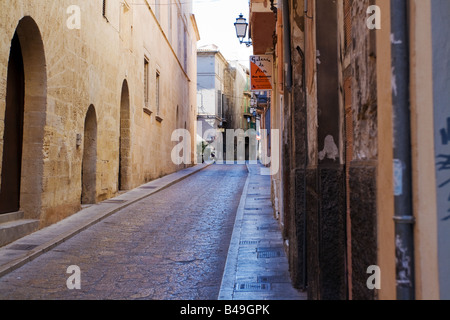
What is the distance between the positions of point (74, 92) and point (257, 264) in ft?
19.4

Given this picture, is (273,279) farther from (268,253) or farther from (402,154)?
(402,154)

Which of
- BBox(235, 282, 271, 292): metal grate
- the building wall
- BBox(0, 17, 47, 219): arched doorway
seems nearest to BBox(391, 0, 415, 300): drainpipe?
BBox(235, 282, 271, 292): metal grate

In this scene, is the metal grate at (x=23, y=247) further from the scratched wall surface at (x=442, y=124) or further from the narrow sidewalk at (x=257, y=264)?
the scratched wall surface at (x=442, y=124)

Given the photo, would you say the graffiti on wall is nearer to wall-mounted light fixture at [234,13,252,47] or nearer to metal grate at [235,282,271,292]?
metal grate at [235,282,271,292]

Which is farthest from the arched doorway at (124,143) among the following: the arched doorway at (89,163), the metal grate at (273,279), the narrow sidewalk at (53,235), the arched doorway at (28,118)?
the metal grate at (273,279)

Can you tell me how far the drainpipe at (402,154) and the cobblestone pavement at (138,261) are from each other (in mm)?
2930

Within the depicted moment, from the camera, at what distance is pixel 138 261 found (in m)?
6.16

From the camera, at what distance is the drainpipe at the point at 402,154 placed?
1.96 metres

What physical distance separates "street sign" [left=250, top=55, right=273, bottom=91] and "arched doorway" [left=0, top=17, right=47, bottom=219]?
4.87 metres

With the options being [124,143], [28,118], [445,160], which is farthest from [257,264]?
[124,143]

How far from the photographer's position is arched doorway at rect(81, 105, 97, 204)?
37.5 feet

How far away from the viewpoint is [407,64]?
200cm

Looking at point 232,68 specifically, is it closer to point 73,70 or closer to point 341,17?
point 73,70
